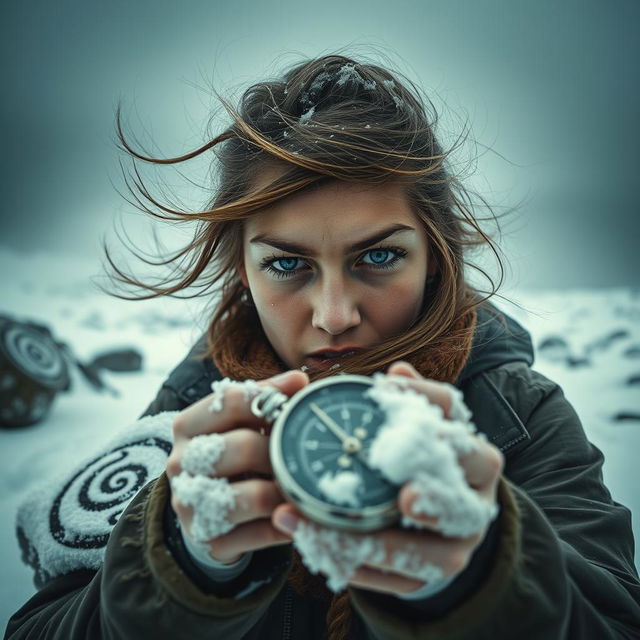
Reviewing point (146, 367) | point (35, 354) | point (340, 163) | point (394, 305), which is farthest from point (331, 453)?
point (146, 367)

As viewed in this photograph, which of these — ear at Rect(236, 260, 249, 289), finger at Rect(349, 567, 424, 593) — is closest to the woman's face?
ear at Rect(236, 260, 249, 289)

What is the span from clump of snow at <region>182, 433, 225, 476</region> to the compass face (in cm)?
8

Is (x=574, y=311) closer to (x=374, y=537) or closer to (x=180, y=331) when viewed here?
(x=180, y=331)

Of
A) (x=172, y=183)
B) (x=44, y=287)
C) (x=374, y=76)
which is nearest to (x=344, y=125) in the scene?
(x=374, y=76)

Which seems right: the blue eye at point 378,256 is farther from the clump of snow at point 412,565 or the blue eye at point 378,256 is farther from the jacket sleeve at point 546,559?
the clump of snow at point 412,565

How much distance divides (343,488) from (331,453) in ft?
0.19

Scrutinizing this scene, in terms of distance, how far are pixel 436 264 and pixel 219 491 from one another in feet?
2.95

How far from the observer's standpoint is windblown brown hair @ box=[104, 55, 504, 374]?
3.75 feet

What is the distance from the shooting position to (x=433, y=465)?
0.57 meters

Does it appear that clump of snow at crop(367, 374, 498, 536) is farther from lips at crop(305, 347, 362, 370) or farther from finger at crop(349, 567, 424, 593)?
lips at crop(305, 347, 362, 370)

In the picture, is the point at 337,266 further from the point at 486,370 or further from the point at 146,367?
the point at 146,367

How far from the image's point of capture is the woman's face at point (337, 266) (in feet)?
3.65

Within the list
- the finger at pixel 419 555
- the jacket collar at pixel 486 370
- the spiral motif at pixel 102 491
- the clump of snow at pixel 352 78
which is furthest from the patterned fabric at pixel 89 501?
the clump of snow at pixel 352 78

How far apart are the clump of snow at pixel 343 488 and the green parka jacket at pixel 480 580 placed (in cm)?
20
